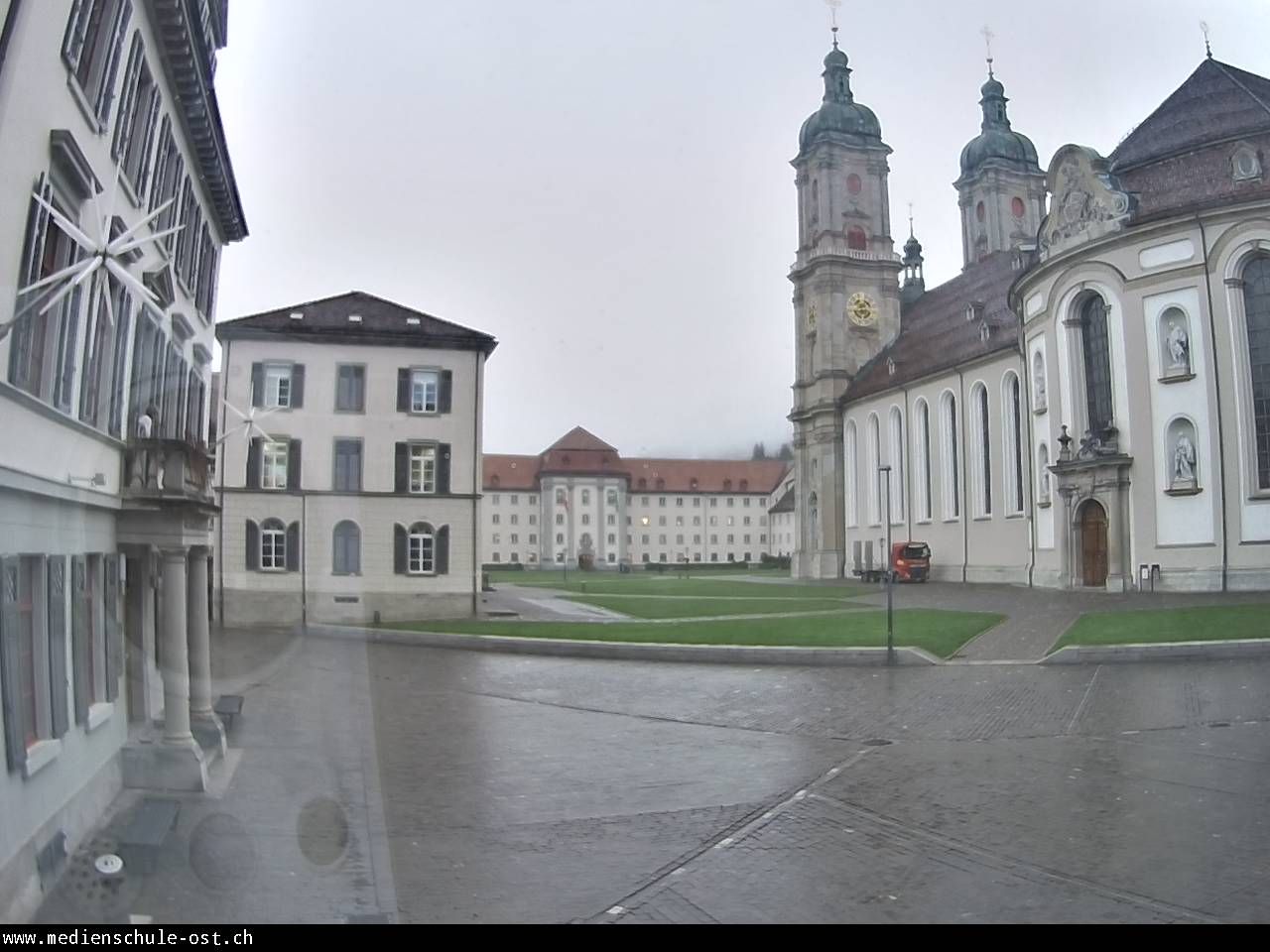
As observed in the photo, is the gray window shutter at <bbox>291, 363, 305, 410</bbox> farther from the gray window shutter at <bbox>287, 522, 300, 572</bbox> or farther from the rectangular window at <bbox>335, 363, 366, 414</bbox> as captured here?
the gray window shutter at <bbox>287, 522, 300, 572</bbox>

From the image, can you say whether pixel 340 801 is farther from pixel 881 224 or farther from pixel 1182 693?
pixel 881 224

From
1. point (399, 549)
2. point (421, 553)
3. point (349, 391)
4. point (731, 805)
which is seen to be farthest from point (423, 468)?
point (731, 805)

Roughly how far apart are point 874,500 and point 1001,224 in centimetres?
2546

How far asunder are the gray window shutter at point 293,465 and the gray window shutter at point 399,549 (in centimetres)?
798

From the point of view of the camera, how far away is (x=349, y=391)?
14.6 meters

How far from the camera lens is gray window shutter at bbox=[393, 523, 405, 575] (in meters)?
22.4

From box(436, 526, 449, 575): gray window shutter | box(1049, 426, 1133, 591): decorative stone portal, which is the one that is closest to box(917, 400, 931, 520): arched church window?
box(1049, 426, 1133, 591): decorative stone portal

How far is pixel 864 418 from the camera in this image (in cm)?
6462

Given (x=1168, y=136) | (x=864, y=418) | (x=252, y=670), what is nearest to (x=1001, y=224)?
(x=864, y=418)

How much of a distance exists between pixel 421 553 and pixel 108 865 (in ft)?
59.4

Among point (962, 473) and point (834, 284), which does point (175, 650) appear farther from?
point (834, 284)

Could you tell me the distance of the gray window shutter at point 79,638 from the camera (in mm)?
7691

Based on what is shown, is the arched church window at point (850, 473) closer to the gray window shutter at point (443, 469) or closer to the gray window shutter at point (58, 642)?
the gray window shutter at point (443, 469)

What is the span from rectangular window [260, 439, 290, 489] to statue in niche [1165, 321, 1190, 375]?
29860 millimetres
